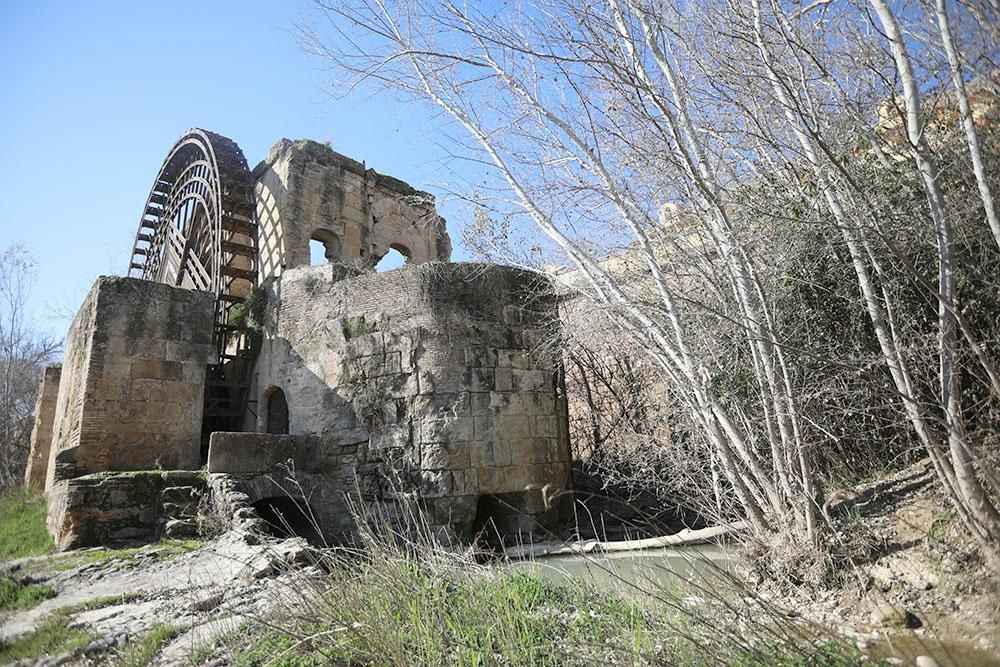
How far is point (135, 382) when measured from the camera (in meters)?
8.91

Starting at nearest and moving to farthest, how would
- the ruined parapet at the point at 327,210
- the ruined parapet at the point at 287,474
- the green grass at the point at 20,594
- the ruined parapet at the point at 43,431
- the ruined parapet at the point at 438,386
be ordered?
the green grass at the point at 20,594 < the ruined parapet at the point at 287,474 < the ruined parapet at the point at 438,386 < the ruined parapet at the point at 43,431 < the ruined parapet at the point at 327,210

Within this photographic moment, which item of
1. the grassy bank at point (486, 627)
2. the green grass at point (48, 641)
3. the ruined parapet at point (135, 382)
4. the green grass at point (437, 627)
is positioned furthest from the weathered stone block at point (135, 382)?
the green grass at point (437, 627)

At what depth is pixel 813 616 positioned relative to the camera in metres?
3.68

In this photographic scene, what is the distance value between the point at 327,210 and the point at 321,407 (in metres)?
6.23

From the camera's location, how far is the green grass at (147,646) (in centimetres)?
330

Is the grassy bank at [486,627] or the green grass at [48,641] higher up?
the grassy bank at [486,627]

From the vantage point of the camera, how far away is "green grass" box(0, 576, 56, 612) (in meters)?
5.06

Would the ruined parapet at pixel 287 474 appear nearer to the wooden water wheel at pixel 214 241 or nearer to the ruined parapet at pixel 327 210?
the wooden water wheel at pixel 214 241

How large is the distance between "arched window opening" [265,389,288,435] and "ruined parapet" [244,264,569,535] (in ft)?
1.55

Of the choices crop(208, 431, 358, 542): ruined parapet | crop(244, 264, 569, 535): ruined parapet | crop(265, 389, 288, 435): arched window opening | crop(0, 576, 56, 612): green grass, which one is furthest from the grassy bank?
crop(265, 389, 288, 435): arched window opening

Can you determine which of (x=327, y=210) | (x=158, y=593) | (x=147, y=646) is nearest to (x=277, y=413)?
(x=158, y=593)

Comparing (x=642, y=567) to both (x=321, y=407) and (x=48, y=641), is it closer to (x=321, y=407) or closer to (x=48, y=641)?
(x=48, y=641)

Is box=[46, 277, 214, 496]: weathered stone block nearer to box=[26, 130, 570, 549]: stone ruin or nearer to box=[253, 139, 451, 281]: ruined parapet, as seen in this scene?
box=[26, 130, 570, 549]: stone ruin

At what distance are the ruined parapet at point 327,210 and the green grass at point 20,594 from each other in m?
7.72
